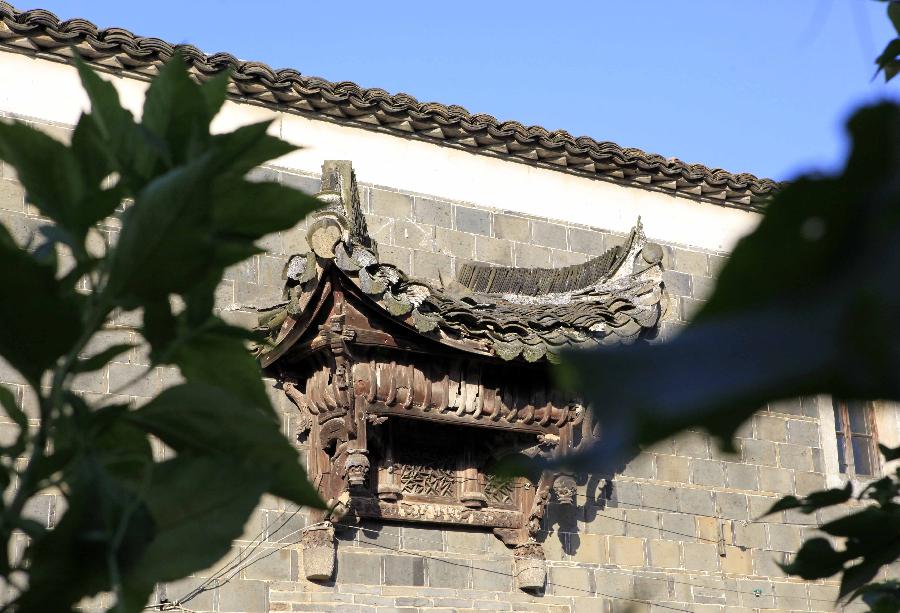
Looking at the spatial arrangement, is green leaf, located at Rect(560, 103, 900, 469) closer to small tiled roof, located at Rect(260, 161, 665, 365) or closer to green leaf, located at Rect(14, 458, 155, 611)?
green leaf, located at Rect(14, 458, 155, 611)

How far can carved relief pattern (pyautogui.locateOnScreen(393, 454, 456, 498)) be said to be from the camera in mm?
7351

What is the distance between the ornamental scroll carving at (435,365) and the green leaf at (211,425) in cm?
535

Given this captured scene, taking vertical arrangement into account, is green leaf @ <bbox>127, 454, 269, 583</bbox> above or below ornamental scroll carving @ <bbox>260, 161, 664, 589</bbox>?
below

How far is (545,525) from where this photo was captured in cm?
780

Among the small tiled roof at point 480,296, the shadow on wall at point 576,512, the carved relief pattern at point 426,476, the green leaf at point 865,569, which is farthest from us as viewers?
the shadow on wall at point 576,512

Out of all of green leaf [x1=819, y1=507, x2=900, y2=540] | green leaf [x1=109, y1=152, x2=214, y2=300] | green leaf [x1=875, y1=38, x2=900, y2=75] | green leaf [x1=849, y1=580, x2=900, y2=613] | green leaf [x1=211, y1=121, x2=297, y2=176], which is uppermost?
green leaf [x1=875, y1=38, x2=900, y2=75]

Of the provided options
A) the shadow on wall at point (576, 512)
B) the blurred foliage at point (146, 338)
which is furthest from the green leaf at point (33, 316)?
the shadow on wall at point (576, 512)

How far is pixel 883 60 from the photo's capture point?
58.1 inches

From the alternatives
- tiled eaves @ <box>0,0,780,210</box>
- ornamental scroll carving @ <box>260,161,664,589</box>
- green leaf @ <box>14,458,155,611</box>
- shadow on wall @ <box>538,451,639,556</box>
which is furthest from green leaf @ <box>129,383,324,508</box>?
shadow on wall @ <box>538,451,639,556</box>

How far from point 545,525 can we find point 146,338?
6914 millimetres

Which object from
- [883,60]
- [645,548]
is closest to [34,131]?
[883,60]

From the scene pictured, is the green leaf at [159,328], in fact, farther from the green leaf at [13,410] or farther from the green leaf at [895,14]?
the green leaf at [895,14]

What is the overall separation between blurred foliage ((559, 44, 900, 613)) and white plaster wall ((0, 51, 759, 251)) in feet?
21.7

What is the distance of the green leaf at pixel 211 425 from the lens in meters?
1.03
